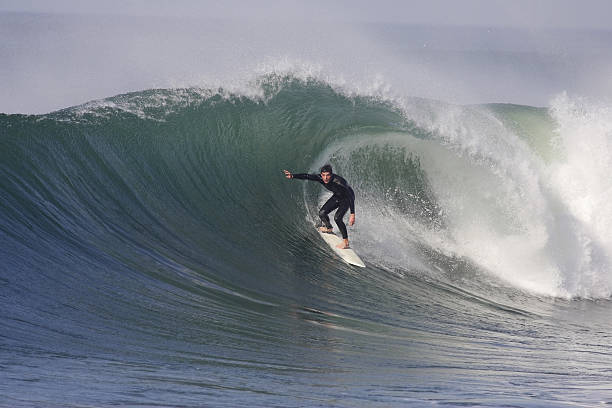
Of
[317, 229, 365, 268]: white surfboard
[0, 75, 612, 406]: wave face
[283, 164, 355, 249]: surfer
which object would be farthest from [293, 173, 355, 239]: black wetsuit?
[0, 75, 612, 406]: wave face

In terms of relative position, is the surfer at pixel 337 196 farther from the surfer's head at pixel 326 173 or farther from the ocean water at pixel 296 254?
the ocean water at pixel 296 254

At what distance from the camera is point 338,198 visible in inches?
351

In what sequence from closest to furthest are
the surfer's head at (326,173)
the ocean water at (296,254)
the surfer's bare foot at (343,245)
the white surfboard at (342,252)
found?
the ocean water at (296,254), the surfer's head at (326,173), the white surfboard at (342,252), the surfer's bare foot at (343,245)

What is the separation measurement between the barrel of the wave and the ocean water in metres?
0.22

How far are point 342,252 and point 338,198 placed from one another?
2.03 feet

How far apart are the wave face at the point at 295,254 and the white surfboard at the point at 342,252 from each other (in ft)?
0.49

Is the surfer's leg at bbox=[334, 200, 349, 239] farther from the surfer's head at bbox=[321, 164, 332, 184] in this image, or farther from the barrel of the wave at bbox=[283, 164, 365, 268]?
the surfer's head at bbox=[321, 164, 332, 184]

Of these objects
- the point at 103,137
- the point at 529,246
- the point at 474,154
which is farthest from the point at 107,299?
the point at 474,154

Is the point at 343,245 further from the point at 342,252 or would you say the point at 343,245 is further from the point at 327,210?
the point at 327,210

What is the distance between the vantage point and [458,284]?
29.5 feet

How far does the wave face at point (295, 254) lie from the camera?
4.63m

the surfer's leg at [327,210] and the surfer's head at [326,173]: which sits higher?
the surfer's head at [326,173]

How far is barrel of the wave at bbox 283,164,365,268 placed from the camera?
8.63 m

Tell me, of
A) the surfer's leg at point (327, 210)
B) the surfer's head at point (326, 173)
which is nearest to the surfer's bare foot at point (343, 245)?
the surfer's leg at point (327, 210)
